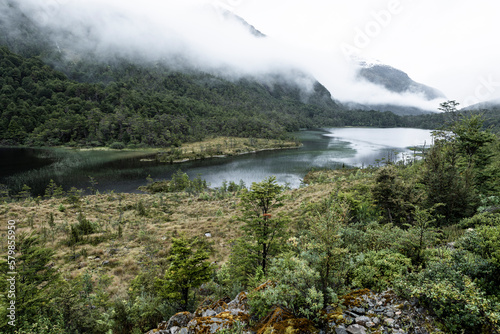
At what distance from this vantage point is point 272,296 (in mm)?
3920

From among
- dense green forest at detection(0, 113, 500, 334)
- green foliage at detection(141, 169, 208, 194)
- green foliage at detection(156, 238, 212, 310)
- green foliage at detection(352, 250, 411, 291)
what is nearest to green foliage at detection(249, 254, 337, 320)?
dense green forest at detection(0, 113, 500, 334)

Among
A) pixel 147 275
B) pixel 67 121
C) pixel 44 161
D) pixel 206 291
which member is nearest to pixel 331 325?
pixel 206 291

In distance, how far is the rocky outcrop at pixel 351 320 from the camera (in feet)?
11.3

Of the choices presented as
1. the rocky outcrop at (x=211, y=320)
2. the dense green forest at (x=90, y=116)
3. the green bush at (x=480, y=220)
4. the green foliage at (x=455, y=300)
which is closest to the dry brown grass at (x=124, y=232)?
the rocky outcrop at (x=211, y=320)

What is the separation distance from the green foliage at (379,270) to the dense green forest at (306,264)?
0.09 ft

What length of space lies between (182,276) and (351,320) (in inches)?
183

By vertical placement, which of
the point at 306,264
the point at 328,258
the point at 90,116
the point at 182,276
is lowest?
the point at 182,276

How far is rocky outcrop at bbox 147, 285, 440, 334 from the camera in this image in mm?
3453

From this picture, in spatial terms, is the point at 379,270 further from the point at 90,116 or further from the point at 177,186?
the point at 90,116

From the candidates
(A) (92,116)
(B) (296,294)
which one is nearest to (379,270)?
(B) (296,294)

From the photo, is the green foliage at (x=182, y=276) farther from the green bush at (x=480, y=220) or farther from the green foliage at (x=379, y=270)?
the green bush at (x=480, y=220)

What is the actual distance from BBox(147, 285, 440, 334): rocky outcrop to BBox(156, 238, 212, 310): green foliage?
1751mm

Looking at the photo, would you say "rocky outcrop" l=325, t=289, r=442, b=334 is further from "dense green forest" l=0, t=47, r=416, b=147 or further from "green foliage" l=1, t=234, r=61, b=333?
"dense green forest" l=0, t=47, r=416, b=147

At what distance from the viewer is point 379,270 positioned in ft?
15.8
